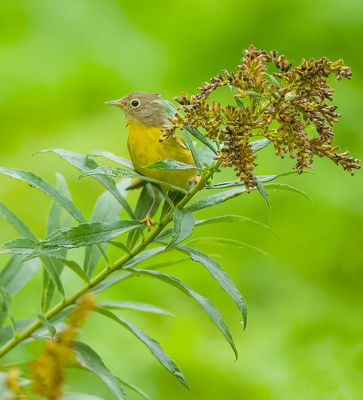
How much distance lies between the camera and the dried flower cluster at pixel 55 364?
711 millimetres

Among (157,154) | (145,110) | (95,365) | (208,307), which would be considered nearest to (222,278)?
(208,307)

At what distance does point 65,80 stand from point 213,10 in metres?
0.87

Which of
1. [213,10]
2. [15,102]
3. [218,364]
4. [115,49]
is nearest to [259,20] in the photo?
[213,10]

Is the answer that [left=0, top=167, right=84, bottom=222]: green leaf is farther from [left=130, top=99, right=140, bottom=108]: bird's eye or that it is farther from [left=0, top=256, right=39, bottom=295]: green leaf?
[left=130, top=99, right=140, bottom=108]: bird's eye

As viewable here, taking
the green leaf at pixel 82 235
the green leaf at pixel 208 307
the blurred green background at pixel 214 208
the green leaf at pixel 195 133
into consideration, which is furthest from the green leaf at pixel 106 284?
the blurred green background at pixel 214 208

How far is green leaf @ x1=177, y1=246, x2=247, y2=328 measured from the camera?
1.47 metres

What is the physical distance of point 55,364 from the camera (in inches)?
28.3

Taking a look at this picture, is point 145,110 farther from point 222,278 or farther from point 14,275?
point 222,278

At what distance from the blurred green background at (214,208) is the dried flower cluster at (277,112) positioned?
1.30 meters

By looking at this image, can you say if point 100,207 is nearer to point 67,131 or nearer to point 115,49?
point 67,131

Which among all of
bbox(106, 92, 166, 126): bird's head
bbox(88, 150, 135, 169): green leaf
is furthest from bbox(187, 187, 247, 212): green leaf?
bbox(106, 92, 166, 126): bird's head

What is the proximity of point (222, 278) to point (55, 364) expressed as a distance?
838 millimetres

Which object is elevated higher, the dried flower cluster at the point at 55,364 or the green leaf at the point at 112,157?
the green leaf at the point at 112,157

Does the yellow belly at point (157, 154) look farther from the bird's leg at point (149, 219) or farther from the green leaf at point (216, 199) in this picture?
the green leaf at point (216, 199)
